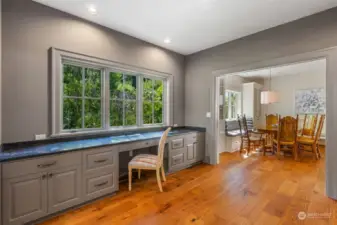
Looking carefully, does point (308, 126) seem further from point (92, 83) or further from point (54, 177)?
point (54, 177)

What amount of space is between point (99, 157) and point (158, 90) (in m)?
2.26

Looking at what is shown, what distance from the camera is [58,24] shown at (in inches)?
104

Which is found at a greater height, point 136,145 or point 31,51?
point 31,51

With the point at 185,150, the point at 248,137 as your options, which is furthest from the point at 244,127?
the point at 185,150

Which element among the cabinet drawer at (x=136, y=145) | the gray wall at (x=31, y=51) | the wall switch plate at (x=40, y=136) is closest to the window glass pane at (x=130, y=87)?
the gray wall at (x=31, y=51)

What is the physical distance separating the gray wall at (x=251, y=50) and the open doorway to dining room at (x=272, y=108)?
1.90ft

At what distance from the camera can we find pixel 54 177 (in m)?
2.10

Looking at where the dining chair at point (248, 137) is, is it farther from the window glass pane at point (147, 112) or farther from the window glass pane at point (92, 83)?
the window glass pane at point (92, 83)

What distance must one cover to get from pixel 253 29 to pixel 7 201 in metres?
4.31

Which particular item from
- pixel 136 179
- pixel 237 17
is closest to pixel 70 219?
pixel 136 179

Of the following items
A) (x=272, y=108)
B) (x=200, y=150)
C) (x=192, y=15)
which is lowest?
(x=200, y=150)

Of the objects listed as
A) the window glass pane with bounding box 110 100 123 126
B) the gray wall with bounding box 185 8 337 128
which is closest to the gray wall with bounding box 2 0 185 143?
the window glass pane with bounding box 110 100 123 126

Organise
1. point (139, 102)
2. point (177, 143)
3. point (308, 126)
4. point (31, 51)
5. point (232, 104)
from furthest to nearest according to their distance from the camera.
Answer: point (232, 104), point (308, 126), point (139, 102), point (177, 143), point (31, 51)

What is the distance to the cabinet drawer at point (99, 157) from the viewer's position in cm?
238
